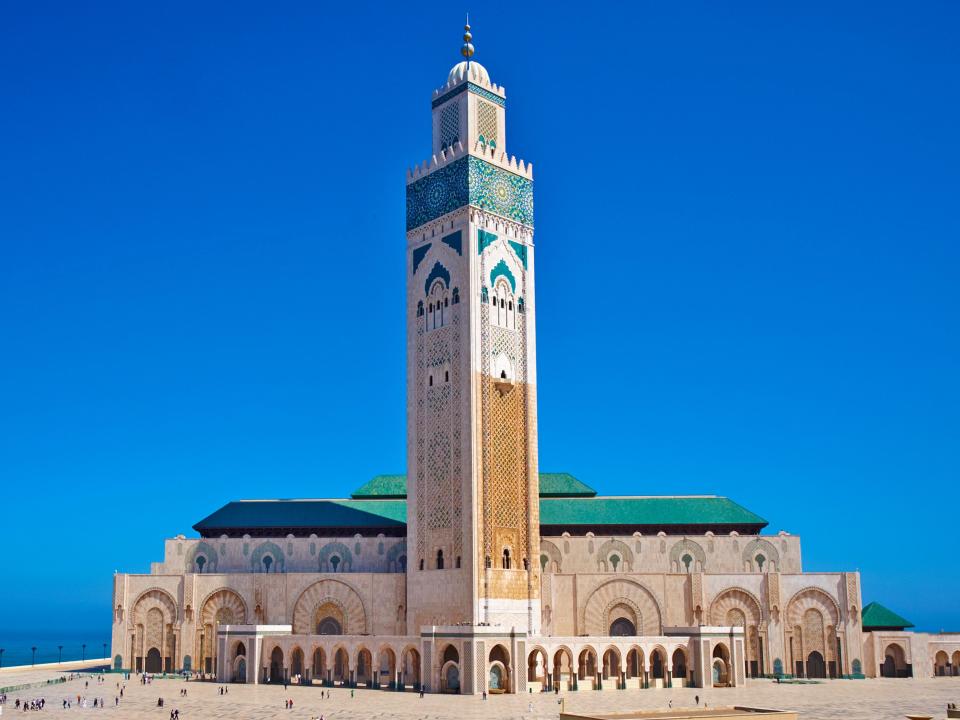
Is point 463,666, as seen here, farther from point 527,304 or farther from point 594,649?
point 527,304

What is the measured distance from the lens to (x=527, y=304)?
49.4 m

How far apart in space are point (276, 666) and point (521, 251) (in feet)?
65.7

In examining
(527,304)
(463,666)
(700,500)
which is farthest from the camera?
(700,500)

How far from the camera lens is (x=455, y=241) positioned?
157ft

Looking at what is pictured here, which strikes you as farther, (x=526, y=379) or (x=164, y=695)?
(x=526, y=379)

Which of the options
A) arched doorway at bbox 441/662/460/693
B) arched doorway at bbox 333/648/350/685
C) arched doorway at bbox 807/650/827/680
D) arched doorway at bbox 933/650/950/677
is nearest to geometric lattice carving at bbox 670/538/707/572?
arched doorway at bbox 807/650/827/680

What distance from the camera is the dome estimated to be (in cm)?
4966

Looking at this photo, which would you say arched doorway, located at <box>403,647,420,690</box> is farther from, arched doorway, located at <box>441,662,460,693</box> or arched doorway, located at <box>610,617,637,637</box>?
arched doorway, located at <box>610,617,637,637</box>

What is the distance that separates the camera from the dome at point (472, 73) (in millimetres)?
49656

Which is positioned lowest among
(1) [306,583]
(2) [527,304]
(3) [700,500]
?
(1) [306,583]

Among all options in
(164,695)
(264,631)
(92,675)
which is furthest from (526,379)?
(92,675)

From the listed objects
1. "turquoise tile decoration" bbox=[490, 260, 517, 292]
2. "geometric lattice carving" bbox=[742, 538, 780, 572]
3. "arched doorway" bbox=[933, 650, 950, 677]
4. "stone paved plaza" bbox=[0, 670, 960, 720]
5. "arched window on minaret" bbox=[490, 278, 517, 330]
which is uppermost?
"turquoise tile decoration" bbox=[490, 260, 517, 292]

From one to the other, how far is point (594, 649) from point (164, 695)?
51.6ft

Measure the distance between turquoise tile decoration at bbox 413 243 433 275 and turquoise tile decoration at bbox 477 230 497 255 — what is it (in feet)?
9.13
